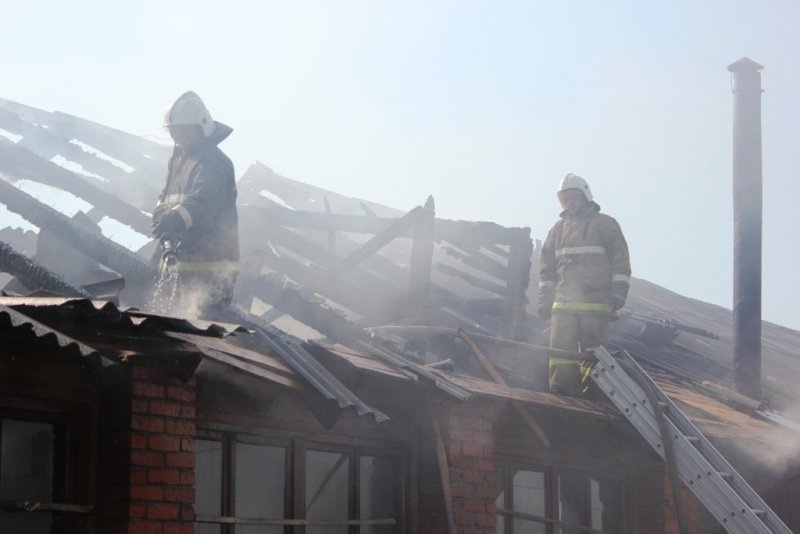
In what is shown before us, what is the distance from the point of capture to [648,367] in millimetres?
12250

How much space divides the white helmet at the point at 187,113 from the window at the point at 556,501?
3268 mm

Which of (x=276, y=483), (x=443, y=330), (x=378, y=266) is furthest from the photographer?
(x=378, y=266)

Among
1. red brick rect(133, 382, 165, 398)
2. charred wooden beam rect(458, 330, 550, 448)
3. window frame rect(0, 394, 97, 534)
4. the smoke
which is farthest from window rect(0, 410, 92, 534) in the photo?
the smoke

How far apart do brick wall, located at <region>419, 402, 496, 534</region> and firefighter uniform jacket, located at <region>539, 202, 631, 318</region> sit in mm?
1767

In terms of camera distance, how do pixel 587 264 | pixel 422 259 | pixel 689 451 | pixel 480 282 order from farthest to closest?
pixel 480 282 < pixel 422 259 < pixel 587 264 < pixel 689 451

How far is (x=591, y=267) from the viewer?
9805 mm

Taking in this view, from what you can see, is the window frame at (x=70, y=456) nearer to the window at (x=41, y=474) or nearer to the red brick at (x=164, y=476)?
the window at (x=41, y=474)

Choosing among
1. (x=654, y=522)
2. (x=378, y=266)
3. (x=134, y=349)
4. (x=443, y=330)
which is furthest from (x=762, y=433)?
(x=134, y=349)

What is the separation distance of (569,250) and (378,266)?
2.63m

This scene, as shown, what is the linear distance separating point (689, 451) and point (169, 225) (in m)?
4.19

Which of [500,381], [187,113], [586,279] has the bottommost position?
[500,381]

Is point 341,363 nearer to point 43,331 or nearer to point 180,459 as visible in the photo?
point 180,459

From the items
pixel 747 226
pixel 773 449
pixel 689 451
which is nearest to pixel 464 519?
pixel 689 451

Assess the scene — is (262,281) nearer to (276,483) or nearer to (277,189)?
(276,483)
